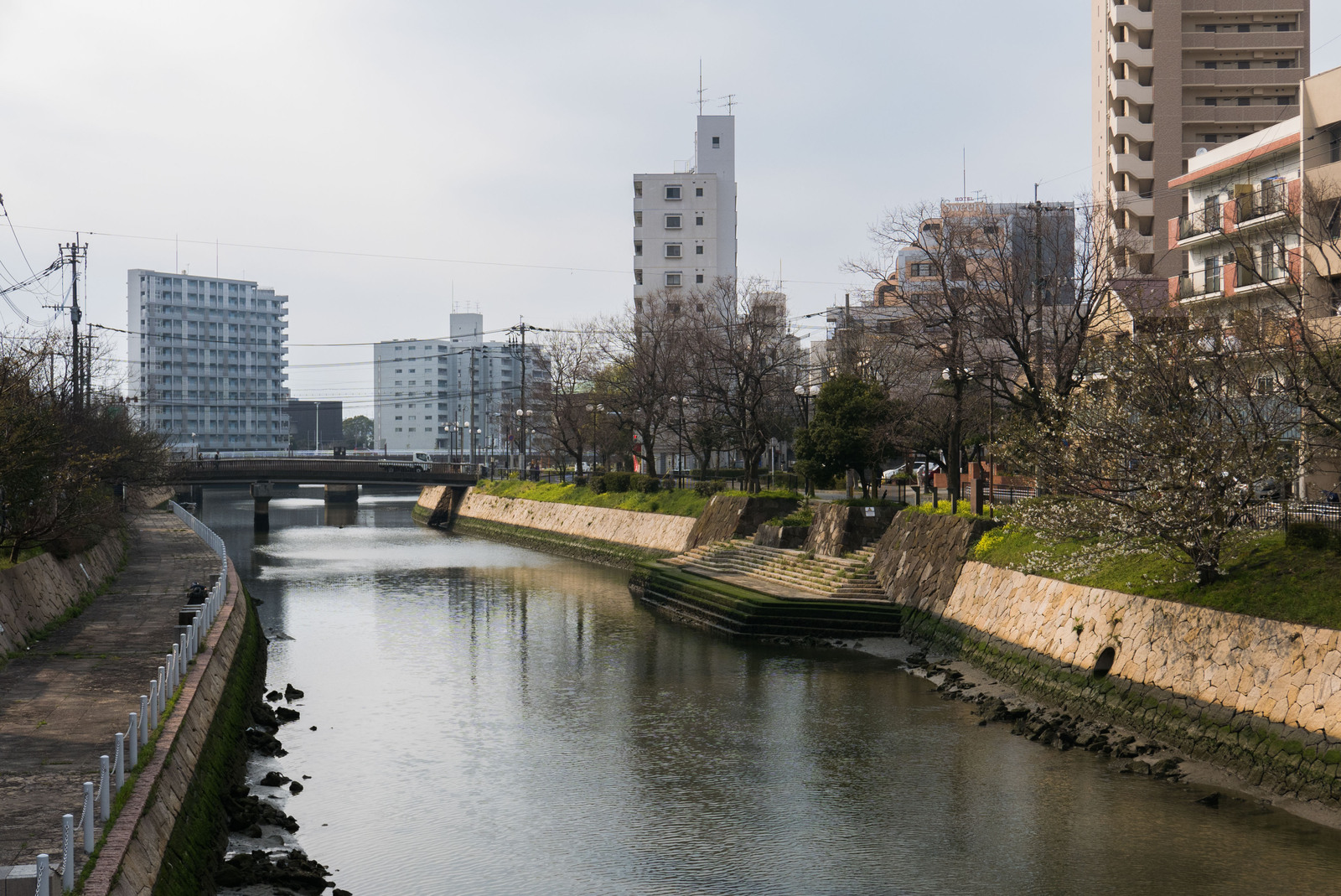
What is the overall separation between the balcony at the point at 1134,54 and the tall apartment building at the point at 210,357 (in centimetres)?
12550

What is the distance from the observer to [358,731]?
904 inches

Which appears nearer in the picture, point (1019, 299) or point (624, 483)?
Answer: point (1019, 299)

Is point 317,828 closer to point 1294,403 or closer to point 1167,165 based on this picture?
point 1294,403

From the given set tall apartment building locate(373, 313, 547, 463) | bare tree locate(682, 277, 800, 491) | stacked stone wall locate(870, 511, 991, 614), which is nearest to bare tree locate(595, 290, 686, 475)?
bare tree locate(682, 277, 800, 491)

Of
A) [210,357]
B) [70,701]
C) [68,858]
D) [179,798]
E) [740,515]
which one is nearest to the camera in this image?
[68,858]

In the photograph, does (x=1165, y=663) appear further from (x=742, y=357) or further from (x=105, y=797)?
(x=742, y=357)

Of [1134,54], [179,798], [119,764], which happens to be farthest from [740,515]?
[1134,54]

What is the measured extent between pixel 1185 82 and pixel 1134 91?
3568mm

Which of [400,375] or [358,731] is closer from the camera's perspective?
[358,731]

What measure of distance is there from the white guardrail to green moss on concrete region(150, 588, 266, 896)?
32.6 inches

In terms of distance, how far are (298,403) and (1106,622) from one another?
160441 mm

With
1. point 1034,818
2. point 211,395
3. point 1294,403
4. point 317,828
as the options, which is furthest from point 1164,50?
point 211,395

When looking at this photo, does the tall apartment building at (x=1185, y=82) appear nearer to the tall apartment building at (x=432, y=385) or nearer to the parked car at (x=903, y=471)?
the parked car at (x=903, y=471)

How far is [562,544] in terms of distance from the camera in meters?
64.2
